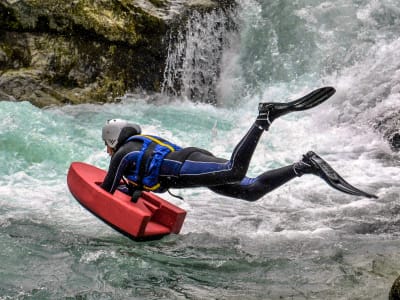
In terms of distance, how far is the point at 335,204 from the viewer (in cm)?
634

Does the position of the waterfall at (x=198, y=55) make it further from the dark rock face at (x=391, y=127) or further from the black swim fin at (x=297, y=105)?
the black swim fin at (x=297, y=105)

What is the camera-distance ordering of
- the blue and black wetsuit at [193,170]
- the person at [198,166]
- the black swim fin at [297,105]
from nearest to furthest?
the black swim fin at [297,105] < the person at [198,166] < the blue and black wetsuit at [193,170]

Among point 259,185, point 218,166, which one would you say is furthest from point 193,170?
point 259,185

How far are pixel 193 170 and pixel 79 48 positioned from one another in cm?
579

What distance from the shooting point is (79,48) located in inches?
401

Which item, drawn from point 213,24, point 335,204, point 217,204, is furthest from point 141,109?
point 335,204

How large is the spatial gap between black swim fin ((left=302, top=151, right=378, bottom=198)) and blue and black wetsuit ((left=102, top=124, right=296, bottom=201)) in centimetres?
21

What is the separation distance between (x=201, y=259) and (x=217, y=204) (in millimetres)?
1721

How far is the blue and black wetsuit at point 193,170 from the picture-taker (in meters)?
4.94

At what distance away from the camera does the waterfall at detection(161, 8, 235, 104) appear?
1051 cm

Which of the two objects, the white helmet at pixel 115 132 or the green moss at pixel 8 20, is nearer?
the white helmet at pixel 115 132

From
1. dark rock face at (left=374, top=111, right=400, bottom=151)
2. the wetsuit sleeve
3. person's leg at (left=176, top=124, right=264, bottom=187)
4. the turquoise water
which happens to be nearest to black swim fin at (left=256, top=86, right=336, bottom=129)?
person's leg at (left=176, top=124, right=264, bottom=187)

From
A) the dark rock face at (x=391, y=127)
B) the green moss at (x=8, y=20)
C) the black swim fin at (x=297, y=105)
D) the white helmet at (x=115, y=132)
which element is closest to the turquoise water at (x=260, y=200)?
the dark rock face at (x=391, y=127)

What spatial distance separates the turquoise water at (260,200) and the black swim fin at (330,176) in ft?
1.68
